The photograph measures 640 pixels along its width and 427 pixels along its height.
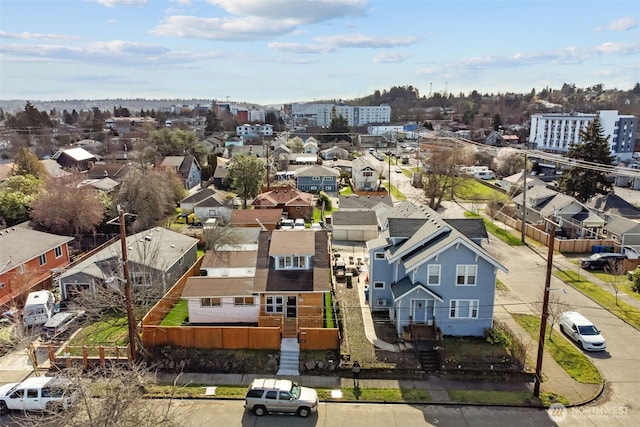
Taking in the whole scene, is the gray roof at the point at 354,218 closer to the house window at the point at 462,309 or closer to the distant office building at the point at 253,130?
the house window at the point at 462,309

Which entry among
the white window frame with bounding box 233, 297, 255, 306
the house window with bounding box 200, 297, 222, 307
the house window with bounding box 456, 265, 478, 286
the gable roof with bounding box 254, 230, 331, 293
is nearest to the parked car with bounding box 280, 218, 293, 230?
the gable roof with bounding box 254, 230, 331, 293

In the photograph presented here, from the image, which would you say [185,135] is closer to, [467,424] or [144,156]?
[144,156]

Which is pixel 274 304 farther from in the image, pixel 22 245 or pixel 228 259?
pixel 22 245

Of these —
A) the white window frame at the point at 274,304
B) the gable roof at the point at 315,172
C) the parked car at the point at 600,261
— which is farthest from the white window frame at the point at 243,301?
the gable roof at the point at 315,172

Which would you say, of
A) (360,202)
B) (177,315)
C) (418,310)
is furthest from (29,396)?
(360,202)

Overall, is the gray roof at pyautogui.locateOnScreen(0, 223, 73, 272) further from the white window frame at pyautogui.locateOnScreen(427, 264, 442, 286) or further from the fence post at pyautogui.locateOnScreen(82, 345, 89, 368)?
the white window frame at pyautogui.locateOnScreen(427, 264, 442, 286)

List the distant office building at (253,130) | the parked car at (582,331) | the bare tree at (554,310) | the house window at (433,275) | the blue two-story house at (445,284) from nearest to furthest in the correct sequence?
the parked car at (582,331), the blue two-story house at (445,284), the house window at (433,275), the bare tree at (554,310), the distant office building at (253,130)

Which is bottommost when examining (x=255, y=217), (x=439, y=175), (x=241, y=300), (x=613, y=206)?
(x=241, y=300)
